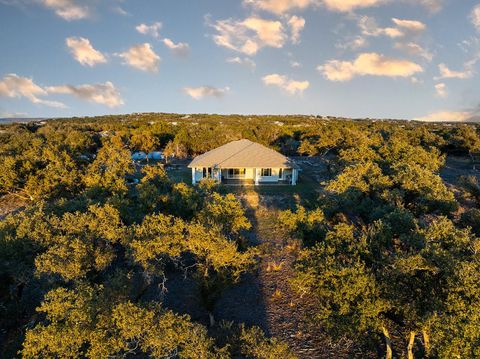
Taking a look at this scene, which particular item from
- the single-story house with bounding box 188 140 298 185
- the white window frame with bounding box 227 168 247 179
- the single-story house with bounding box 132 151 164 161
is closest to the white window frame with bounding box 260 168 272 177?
the single-story house with bounding box 188 140 298 185

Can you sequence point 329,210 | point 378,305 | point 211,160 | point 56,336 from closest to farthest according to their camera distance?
point 56,336 < point 378,305 < point 329,210 < point 211,160

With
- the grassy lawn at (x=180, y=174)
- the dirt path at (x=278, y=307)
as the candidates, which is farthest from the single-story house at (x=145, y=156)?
the dirt path at (x=278, y=307)

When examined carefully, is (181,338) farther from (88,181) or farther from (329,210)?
(88,181)

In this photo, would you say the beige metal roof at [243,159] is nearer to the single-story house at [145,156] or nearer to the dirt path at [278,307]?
the dirt path at [278,307]

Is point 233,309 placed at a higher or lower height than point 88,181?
lower

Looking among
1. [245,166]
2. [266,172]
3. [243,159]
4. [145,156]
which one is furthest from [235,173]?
[145,156]

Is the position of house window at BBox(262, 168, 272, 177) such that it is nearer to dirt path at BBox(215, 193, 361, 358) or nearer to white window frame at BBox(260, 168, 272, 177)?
white window frame at BBox(260, 168, 272, 177)

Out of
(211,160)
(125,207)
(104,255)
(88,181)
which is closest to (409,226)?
(104,255)

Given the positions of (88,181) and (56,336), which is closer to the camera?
(56,336)

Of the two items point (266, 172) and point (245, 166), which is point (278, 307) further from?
point (266, 172)
